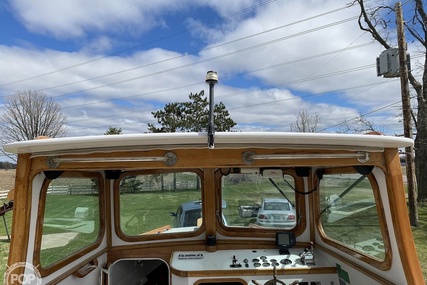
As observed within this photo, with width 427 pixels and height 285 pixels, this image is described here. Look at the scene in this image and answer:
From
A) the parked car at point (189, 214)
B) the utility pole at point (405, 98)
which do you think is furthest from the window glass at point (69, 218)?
the utility pole at point (405, 98)

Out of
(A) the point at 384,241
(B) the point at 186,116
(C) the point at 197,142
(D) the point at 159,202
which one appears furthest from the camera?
(B) the point at 186,116

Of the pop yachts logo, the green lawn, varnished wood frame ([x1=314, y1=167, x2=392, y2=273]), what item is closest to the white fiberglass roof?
varnished wood frame ([x1=314, y1=167, x2=392, y2=273])

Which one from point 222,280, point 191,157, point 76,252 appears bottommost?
point 222,280

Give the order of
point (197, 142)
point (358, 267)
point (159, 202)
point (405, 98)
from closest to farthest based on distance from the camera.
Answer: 1. point (197, 142)
2. point (358, 267)
3. point (159, 202)
4. point (405, 98)

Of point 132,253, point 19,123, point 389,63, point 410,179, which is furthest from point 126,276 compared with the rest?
point 19,123

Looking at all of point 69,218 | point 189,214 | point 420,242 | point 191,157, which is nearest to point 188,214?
point 189,214

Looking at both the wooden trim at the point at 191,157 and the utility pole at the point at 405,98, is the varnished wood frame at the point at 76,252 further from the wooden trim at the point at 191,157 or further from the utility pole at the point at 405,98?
the utility pole at the point at 405,98

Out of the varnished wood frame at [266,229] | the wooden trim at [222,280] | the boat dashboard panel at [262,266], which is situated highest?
the varnished wood frame at [266,229]

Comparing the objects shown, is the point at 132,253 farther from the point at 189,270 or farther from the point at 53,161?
the point at 53,161

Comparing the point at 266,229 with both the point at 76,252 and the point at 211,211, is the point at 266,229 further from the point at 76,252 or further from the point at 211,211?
the point at 76,252

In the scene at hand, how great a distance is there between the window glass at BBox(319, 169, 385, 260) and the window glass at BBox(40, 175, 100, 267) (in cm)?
247

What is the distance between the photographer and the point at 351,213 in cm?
296

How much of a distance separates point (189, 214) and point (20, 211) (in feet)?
7.50

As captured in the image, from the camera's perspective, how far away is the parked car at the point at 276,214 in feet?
Answer: 12.5
